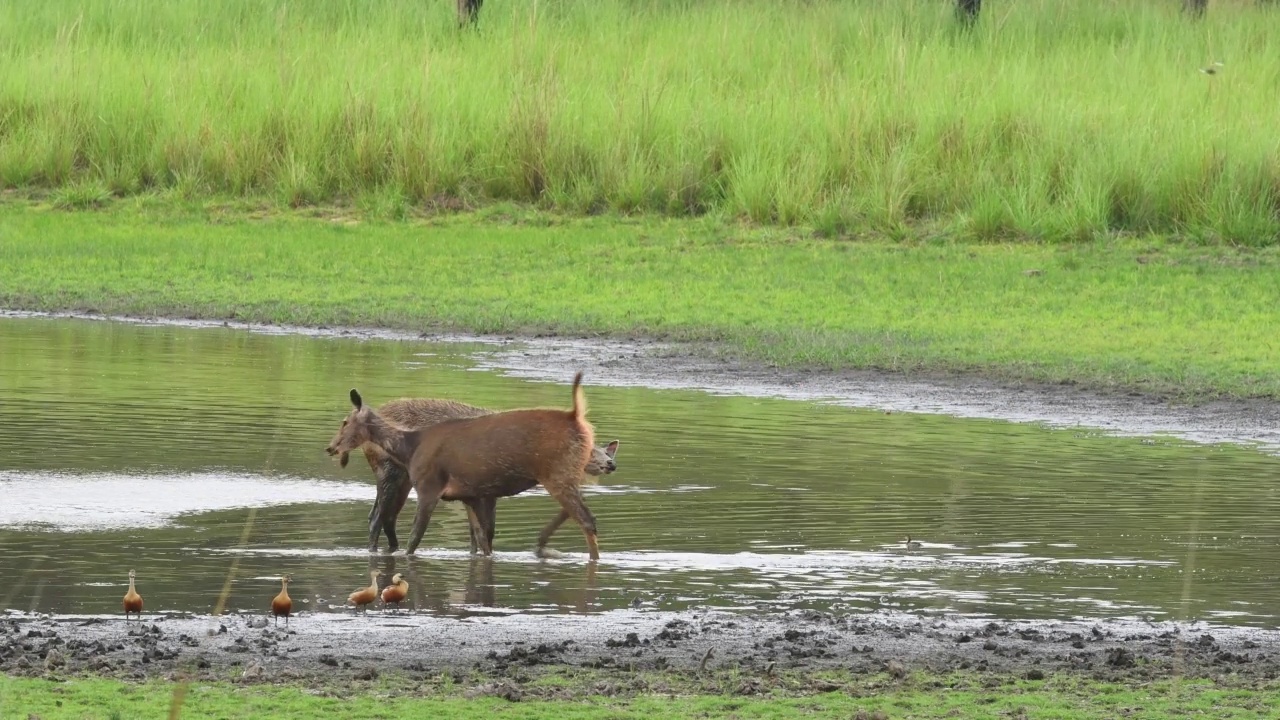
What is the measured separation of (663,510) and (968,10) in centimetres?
1865

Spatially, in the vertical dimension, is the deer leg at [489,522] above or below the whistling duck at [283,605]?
below

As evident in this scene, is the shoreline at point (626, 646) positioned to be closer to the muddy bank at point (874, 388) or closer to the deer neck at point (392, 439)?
the deer neck at point (392, 439)

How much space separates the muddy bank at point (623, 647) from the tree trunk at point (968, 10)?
2003cm

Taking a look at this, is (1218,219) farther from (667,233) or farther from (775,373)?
(775,373)

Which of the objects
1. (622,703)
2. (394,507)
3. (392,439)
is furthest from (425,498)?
(622,703)

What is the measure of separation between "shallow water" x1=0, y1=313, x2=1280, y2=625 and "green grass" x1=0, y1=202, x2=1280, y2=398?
238 cm

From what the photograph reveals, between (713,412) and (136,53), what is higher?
(136,53)

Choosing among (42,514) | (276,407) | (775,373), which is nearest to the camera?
(42,514)

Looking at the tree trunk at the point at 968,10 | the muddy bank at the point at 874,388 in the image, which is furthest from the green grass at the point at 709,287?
the tree trunk at the point at 968,10

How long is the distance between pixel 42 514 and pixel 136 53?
16.9 metres

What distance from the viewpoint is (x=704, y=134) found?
73.6 ft

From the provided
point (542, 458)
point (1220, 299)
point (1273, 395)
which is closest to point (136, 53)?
point (1220, 299)

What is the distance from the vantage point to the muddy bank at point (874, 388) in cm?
1320

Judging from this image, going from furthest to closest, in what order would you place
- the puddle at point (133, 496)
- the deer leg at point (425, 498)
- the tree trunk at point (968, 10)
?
the tree trunk at point (968, 10), the puddle at point (133, 496), the deer leg at point (425, 498)
